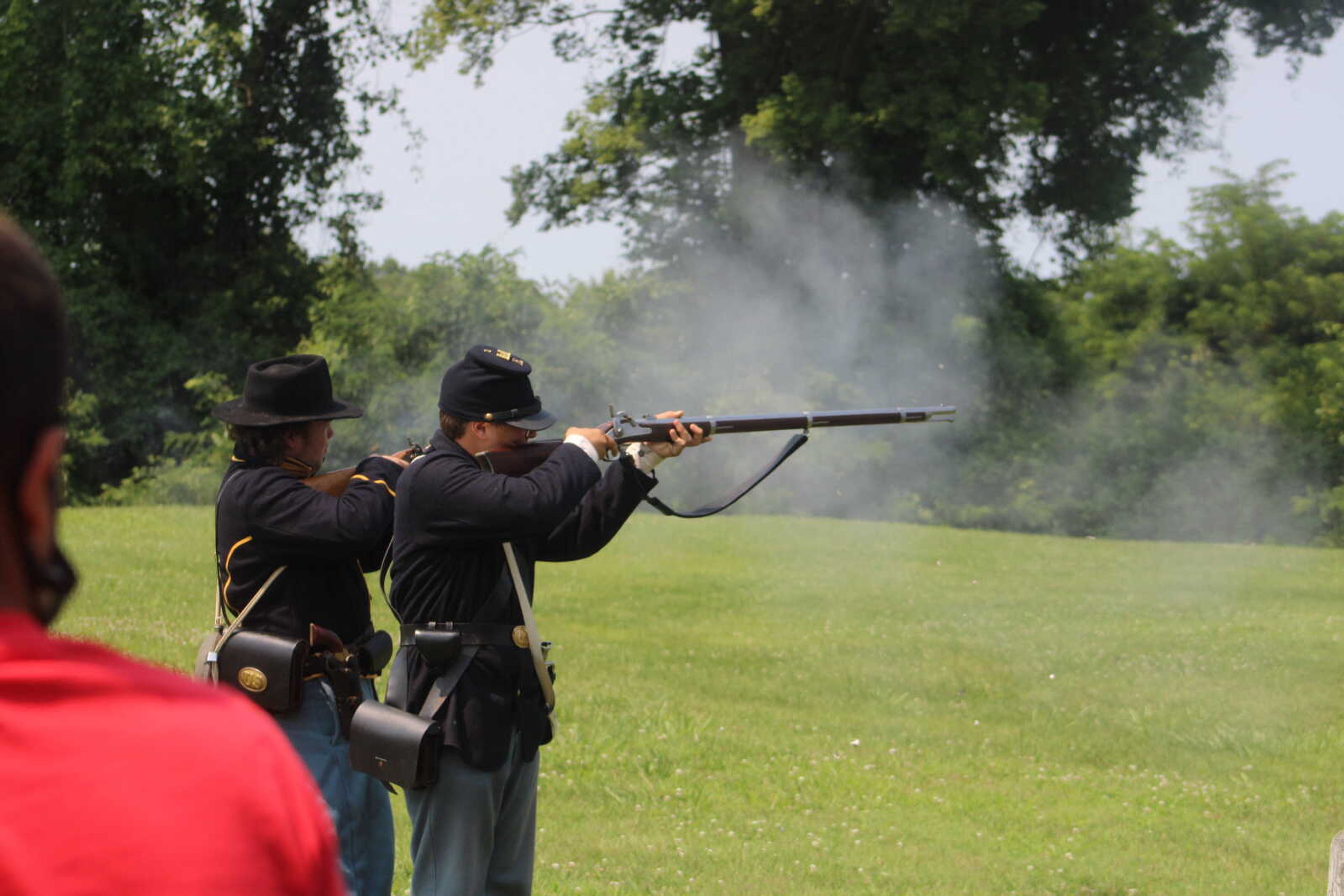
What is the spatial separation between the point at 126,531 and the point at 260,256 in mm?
12307

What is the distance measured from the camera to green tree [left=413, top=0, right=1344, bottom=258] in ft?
79.9

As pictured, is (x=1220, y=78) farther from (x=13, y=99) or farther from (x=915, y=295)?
(x=13, y=99)

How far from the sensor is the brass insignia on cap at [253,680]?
179 inches

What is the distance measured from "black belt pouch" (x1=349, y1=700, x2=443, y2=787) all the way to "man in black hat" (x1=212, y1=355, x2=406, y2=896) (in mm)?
418

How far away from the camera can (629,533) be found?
798 inches

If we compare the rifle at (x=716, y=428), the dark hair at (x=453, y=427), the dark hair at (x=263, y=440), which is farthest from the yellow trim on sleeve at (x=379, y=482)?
the rifle at (x=716, y=428)

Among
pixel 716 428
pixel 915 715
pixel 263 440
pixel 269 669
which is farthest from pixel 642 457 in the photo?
pixel 915 715

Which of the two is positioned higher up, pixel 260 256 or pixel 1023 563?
pixel 260 256

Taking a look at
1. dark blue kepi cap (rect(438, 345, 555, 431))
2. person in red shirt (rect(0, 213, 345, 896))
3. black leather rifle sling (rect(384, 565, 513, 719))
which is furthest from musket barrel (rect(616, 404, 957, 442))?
person in red shirt (rect(0, 213, 345, 896))

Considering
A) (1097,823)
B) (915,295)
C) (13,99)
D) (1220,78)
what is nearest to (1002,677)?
(1097,823)

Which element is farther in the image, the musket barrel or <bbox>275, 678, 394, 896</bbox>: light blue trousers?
the musket barrel

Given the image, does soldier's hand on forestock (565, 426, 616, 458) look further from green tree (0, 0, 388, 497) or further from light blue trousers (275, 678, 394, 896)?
green tree (0, 0, 388, 497)

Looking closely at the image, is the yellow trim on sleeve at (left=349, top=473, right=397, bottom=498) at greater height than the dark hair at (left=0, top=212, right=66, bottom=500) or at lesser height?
lesser

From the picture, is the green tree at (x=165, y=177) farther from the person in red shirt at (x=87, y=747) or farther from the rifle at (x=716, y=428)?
the person in red shirt at (x=87, y=747)
